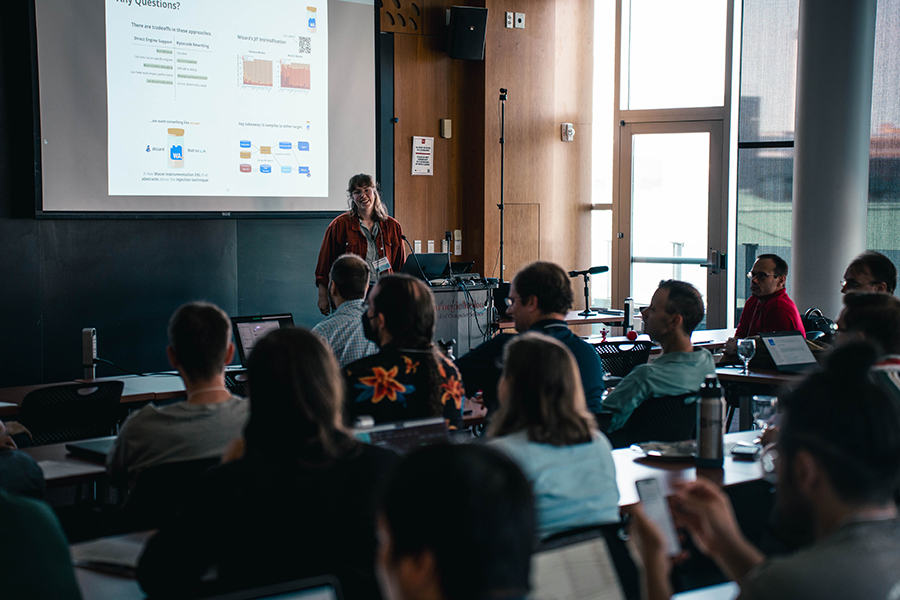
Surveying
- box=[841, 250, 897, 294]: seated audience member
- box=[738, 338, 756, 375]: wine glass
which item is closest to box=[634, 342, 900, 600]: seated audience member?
Answer: box=[738, 338, 756, 375]: wine glass

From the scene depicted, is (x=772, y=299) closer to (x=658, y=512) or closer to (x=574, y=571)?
(x=658, y=512)

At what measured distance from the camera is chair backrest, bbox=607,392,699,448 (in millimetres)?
3229

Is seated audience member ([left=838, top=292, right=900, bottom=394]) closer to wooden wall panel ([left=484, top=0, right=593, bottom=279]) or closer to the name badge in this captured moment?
the name badge

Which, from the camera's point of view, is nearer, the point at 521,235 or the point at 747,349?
the point at 747,349

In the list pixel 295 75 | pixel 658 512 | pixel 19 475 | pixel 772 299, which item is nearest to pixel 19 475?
pixel 19 475

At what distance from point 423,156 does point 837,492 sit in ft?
22.0

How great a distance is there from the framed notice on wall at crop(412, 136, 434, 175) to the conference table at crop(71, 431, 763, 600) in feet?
16.8

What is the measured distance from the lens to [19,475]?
219 cm

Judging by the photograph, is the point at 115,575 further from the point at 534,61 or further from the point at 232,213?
the point at 534,61

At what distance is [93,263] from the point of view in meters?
5.57

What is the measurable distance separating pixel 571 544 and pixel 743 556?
1.02ft

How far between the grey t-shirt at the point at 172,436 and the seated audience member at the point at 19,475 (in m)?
0.18

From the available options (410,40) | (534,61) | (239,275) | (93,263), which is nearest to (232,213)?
(239,275)

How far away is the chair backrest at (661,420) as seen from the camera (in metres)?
3.23
